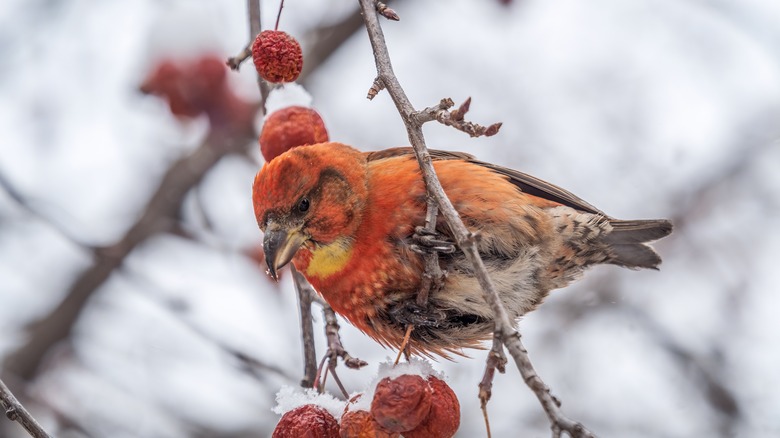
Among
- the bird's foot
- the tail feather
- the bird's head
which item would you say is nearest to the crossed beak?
the bird's head

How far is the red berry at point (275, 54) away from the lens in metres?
2.32

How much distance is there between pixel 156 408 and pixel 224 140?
166cm

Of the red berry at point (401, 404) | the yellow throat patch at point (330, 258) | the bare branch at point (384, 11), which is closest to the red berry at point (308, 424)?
the red berry at point (401, 404)

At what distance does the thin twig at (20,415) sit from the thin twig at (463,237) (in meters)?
0.96

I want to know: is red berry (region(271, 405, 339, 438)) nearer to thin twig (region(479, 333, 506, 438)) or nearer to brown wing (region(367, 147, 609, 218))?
thin twig (region(479, 333, 506, 438))

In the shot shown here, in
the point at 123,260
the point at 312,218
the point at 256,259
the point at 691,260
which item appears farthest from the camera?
the point at 691,260

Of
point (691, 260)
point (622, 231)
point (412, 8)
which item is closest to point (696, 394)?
point (691, 260)

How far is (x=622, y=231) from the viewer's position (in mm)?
2883

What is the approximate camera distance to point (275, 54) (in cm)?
232

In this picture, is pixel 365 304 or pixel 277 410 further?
pixel 365 304

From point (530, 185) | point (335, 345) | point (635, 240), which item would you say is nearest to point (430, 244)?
point (335, 345)

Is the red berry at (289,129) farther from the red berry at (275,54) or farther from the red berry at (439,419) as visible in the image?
the red berry at (439,419)

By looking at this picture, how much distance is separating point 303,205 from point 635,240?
1224 mm

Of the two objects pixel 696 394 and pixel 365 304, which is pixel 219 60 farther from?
pixel 696 394
